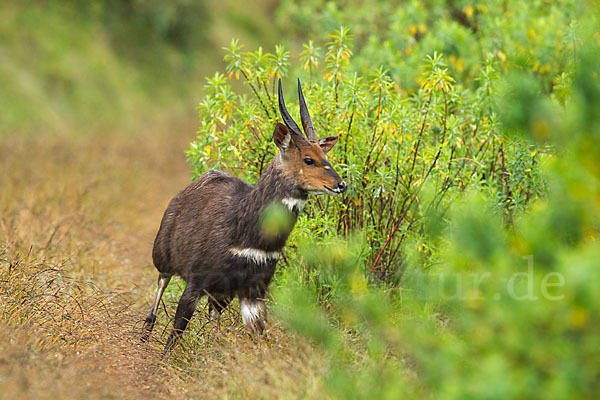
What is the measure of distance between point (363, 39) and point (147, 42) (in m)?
12.6

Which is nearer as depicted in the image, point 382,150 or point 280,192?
point 280,192

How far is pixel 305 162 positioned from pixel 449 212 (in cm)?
130

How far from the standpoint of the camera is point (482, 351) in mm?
3516

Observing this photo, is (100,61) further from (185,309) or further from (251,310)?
(251,310)

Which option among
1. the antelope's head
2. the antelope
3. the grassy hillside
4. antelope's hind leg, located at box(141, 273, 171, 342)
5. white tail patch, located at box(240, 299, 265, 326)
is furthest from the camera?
the grassy hillside

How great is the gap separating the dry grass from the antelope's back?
1.85 ft

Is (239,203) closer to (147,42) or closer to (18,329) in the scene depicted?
(18,329)

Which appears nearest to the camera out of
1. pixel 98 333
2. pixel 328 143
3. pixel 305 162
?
pixel 305 162

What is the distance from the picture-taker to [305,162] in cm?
593

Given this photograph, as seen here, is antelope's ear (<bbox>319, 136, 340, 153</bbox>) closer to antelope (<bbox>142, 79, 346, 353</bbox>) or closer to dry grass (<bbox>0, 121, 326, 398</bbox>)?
antelope (<bbox>142, 79, 346, 353</bbox>)

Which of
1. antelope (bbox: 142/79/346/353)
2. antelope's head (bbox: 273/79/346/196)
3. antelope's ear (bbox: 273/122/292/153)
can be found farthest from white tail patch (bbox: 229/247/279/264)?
antelope's ear (bbox: 273/122/292/153)

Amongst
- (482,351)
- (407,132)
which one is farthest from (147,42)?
(482,351)

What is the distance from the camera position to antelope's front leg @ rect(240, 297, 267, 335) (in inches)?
237

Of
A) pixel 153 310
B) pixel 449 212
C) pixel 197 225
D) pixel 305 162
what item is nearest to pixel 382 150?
pixel 449 212
